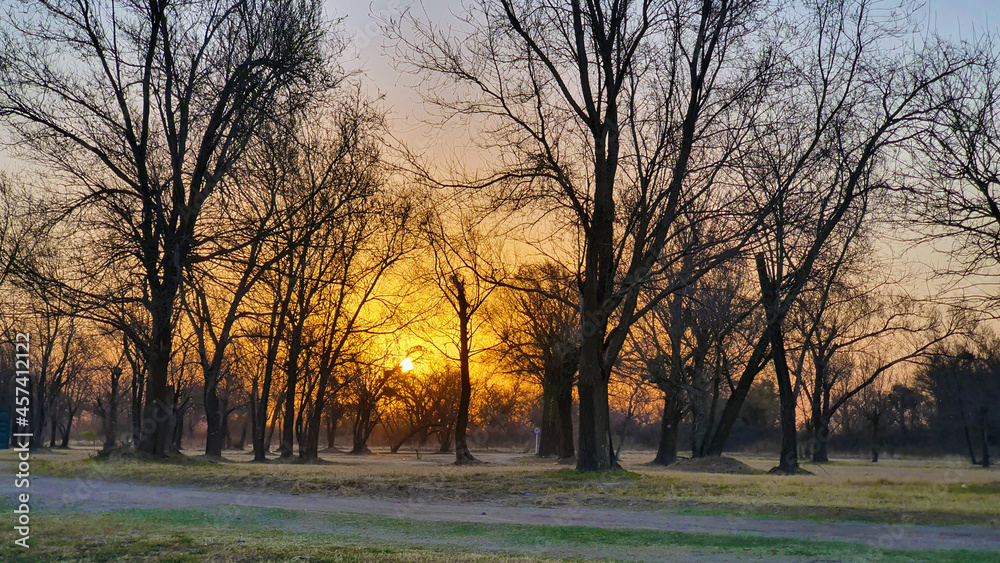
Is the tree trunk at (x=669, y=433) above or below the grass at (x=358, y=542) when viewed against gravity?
above

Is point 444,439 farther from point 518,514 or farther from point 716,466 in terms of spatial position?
point 518,514

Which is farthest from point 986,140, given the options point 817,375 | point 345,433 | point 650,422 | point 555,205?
point 345,433

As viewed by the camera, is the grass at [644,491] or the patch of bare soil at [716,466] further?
the patch of bare soil at [716,466]

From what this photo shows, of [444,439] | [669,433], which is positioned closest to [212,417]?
[669,433]

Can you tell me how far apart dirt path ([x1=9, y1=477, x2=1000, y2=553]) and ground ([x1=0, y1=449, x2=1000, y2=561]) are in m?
0.03

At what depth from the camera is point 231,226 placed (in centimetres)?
1617

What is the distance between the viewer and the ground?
785 centimetres

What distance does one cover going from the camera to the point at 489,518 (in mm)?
10977

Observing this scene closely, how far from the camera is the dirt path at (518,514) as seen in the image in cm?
948

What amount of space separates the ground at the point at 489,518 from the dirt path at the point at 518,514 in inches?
1.3

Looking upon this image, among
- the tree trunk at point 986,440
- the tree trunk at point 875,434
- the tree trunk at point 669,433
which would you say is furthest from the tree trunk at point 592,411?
the tree trunk at point 875,434

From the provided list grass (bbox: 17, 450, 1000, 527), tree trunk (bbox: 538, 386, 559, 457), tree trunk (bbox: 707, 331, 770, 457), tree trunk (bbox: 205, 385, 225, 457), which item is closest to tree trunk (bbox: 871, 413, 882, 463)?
tree trunk (bbox: 538, 386, 559, 457)

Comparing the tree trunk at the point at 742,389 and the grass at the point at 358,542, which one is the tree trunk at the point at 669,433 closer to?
the tree trunk at the point at 742,389

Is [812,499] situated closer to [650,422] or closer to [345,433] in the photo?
[650,422]
